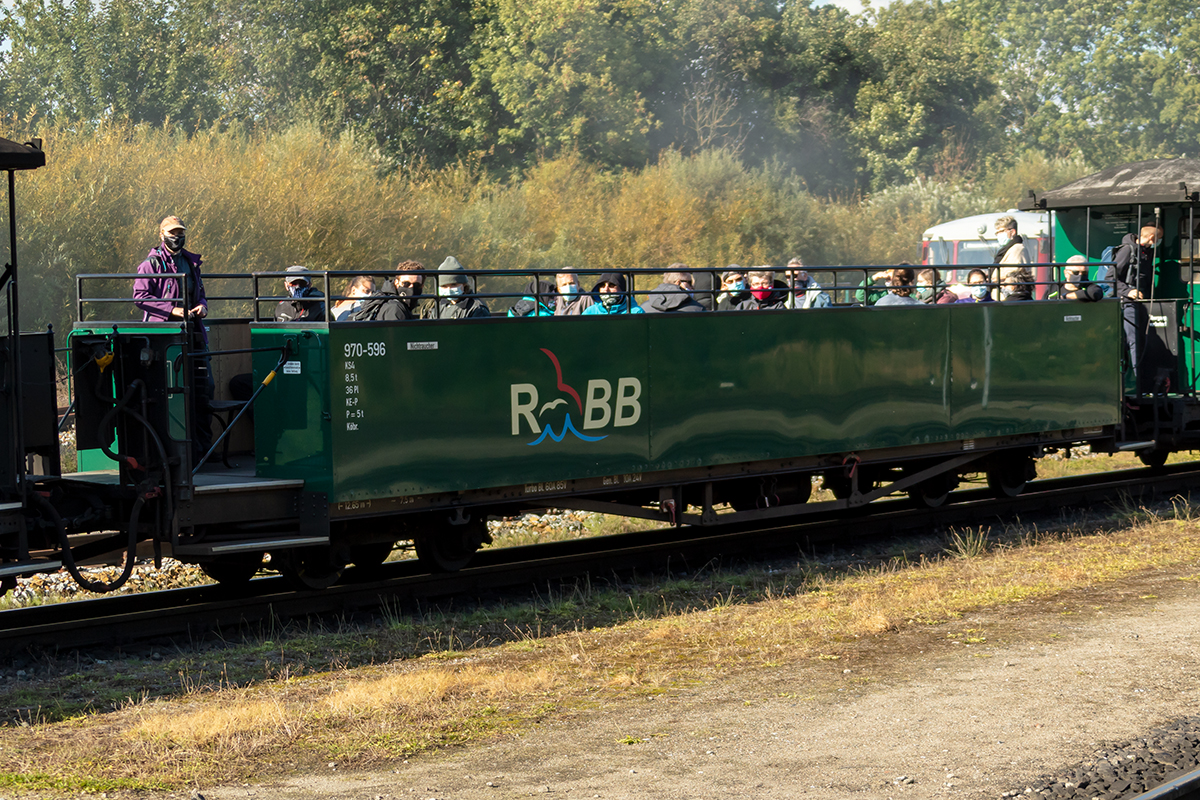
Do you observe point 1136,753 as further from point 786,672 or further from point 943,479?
point 943,479

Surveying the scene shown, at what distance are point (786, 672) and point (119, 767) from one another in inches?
140

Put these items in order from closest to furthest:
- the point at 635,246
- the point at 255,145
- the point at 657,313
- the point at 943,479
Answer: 1. the point at 657,313
2. the point at 943,479
3. the point at 255,145
4. the point at 635,246

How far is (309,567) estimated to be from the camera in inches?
359

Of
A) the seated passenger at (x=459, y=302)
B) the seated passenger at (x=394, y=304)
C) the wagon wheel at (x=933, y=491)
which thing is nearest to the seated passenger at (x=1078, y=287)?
the wagon wheel at (x=933, y=491)

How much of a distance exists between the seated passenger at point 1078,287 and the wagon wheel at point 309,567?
756 cm

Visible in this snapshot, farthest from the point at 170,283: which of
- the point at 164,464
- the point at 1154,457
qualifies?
the point at 1154,457

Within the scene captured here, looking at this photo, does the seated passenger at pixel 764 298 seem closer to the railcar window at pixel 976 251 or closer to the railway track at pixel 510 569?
the railway track at pixel 510 569

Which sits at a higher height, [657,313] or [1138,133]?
[1138,133]

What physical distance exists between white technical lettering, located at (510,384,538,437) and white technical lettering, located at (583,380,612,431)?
1.54 ft

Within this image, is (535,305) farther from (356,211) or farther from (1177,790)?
(356,211)

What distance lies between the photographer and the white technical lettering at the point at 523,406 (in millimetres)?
9180

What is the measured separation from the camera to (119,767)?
19.3ft

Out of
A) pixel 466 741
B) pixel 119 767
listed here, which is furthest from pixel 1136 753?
pixel 119 767

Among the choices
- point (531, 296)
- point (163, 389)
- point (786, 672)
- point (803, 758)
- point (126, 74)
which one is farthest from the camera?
point (126, 74)
